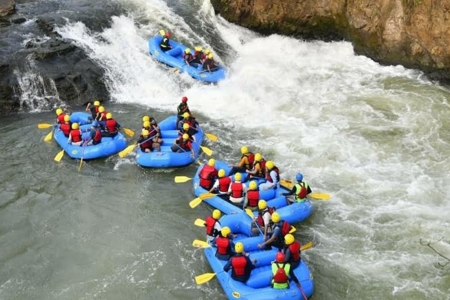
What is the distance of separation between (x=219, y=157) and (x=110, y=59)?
6.38m

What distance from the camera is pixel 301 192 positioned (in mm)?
9523

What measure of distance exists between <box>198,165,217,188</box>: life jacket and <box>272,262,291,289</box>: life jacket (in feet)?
10.5

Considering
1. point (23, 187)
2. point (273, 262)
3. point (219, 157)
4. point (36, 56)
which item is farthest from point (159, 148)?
point (36, 56)

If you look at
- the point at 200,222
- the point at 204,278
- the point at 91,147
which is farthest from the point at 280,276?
the point at 91,147

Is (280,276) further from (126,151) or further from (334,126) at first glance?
(334,126)

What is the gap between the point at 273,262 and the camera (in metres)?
7.71

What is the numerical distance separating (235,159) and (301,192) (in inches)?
108

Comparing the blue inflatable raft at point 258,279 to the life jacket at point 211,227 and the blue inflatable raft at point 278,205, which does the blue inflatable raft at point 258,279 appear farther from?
the blue inflatable raft at point 278,205

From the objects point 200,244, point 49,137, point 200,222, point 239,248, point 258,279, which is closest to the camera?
point 258,279

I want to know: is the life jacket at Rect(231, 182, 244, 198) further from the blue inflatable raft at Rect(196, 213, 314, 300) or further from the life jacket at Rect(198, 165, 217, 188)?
the blue inflatable raft at Rect(196, 213, 314, 300)

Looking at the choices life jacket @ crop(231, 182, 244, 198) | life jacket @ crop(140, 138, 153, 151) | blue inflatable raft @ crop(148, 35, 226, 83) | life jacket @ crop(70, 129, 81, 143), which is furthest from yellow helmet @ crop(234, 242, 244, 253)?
blue inflatable raft @ crop(148, 35, 226, 83)

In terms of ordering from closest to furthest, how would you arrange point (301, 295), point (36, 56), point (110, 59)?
point (301, 295) → point (36, 56) → point (110, 59)

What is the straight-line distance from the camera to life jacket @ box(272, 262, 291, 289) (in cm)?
742

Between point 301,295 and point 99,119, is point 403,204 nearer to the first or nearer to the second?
point 301,295
